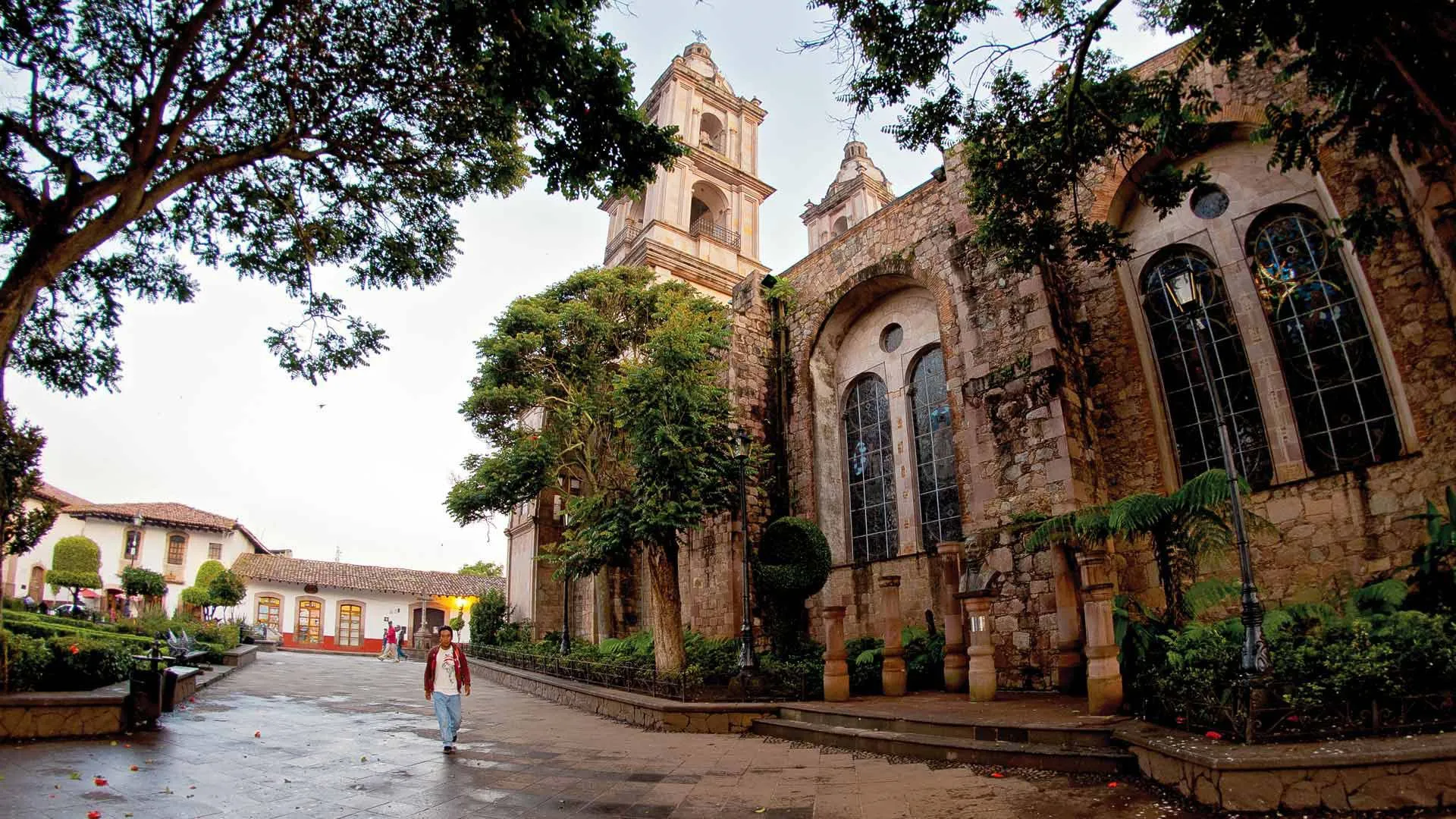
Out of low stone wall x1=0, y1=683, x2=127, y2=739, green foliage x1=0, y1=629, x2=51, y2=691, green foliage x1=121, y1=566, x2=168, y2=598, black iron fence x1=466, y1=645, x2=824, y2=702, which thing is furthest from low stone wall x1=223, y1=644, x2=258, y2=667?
black iron fence x1=466, y1=645, x2=824, y2=702

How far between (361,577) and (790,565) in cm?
3928

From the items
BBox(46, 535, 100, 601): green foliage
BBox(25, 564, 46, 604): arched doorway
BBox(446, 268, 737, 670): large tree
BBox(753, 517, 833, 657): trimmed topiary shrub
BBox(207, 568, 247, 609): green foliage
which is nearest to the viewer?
BBox(446, 268, 737, 670): large tree

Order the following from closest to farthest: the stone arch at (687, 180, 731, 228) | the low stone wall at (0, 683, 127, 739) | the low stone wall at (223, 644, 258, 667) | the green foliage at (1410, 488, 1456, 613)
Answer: the green foliage at (1410, 488, 1456, 613), the low stone wall at (0, 683, 127, 739), the low stone wall at (223, 644, 258, 667), the stone arch at (687, 180, 731, 228)

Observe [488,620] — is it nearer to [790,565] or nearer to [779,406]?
[779,406]

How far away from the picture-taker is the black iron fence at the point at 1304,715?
14.7 ft

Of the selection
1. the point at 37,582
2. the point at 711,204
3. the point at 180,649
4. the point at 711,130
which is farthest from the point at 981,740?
the point at 37,582

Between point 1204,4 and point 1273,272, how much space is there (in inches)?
231

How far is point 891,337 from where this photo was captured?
49.7ft

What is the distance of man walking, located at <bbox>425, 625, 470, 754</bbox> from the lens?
7.50 meters

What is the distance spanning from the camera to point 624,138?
6363mm

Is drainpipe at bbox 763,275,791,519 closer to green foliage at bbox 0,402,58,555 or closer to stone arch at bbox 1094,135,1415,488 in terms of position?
stone arch at bbox 1094,135,1415,488

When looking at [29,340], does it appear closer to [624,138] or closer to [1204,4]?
[624,138]

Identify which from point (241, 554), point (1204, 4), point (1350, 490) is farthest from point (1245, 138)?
point (241, 554)

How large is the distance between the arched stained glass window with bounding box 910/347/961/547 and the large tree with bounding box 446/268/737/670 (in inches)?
147
